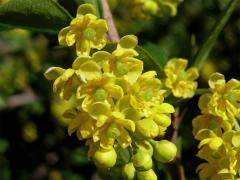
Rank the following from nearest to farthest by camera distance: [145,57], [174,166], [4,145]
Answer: [145,57]
[174,166]
[4,145]

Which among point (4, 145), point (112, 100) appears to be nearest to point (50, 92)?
point (4, 145)

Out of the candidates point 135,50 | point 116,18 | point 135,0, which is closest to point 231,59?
point 116,18

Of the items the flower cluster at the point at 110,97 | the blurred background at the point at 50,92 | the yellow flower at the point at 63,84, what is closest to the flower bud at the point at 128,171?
the flower cluster at the point at 110,97

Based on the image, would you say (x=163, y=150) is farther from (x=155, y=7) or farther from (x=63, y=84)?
(x=155, y=7)

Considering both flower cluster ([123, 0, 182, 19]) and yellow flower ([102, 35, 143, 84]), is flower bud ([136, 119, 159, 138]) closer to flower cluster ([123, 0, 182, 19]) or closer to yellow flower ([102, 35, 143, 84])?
yellow flower ([102, 35, 143, 84])

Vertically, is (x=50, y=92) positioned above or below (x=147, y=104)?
below

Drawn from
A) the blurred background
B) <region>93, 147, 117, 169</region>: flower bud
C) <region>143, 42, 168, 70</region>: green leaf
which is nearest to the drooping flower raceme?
<region>93, 147, 117, 169</region>: flower bud

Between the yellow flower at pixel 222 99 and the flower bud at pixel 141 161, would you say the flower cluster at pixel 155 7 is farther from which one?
the flower bud at pixel 141 161
